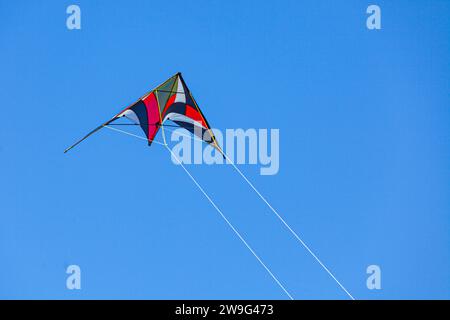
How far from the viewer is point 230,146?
24.3 feet

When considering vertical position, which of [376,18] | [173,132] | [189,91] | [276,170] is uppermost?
[376,18]

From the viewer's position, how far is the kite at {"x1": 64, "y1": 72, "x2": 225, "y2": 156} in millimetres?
7348

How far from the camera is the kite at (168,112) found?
7.35 m

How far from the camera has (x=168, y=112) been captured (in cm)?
769
